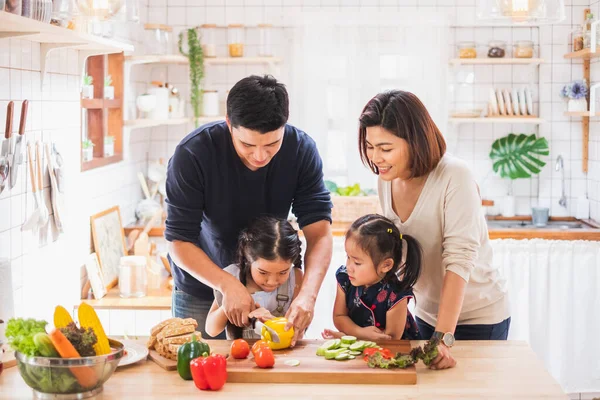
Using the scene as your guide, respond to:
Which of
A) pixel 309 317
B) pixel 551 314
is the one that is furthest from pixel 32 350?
pixel 551 314

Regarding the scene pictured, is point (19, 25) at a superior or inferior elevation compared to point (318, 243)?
superior

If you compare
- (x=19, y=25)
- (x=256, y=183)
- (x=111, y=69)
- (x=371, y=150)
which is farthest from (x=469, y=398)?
(x=111, y=69)

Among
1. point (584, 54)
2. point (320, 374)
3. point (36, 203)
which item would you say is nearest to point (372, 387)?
point (320, 374)

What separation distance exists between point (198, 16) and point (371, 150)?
304cm

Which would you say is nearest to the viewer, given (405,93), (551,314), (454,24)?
(405,93)

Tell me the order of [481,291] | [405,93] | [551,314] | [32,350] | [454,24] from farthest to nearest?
[454,24], [551,314], [481,291], [405,93], [32,350]

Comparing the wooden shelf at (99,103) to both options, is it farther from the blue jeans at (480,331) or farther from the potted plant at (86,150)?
the blue jeans at (480,331)

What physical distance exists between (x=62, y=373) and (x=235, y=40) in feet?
11.0

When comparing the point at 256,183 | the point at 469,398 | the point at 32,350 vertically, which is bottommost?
the point at 469,398

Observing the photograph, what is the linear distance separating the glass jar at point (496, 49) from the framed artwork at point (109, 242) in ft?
7.75

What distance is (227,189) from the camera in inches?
96.8

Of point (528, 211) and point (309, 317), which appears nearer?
point (309, 317)

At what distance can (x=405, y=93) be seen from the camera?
2217 millimetres

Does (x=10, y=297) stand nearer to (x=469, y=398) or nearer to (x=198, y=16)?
(x=469, y=398)
